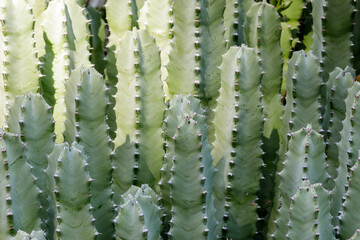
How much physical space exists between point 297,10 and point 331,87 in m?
1.56

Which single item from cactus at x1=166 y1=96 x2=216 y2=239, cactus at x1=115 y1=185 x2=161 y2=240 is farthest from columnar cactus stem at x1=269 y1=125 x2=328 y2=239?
cactus at x1=115 y1=185 x2=161 y2=240

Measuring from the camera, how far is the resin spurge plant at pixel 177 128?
2.84 m

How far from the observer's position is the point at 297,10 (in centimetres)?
505

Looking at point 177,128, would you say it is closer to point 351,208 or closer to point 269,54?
point 351,208

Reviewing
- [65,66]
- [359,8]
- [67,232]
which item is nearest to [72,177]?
[67,232]

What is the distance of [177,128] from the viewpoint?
113 inches

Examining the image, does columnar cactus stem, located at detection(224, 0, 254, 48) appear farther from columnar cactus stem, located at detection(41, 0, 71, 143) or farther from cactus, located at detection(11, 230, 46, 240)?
cactus, located at detection(11, 230, 46, 240)

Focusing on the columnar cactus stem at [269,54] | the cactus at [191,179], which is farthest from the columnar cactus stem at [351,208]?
the columnar cactus stem at [269,54]

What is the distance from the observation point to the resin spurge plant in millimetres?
2842

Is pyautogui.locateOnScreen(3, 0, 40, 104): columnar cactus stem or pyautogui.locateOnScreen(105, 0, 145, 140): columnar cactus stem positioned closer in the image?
pyautogui.locateOnScreen(3, 0, 40, 104): columnar cactus stem

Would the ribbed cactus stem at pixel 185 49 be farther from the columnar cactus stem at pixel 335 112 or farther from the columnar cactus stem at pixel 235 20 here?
the columnar cactus stem at pixel 335 112

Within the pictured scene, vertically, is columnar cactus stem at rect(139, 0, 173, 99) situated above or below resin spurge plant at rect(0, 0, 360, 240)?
above

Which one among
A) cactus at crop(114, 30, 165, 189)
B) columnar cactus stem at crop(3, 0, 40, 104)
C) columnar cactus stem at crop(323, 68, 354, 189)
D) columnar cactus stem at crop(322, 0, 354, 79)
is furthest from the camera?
columnar cactus stem at crop(322, 0, 354, 79)

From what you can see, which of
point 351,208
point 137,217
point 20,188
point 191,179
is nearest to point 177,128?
point 191,179
